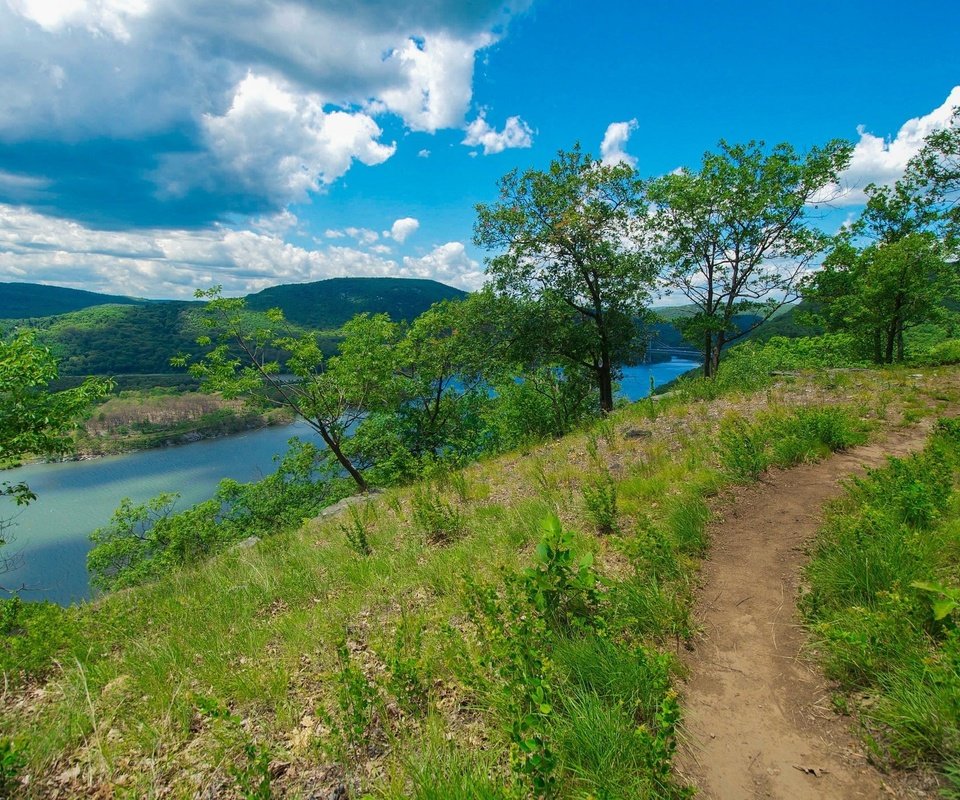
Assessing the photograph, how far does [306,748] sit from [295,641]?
49.6 inches

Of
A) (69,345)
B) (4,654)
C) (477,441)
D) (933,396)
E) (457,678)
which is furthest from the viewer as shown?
(69,345)

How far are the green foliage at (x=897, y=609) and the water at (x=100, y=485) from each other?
145 ft

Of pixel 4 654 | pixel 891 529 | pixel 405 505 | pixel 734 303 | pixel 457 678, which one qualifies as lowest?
pixel 405 505

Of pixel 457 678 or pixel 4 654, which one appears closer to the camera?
pixel 457 678

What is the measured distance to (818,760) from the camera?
8.38ft

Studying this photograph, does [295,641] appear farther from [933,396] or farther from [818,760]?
[933,396]

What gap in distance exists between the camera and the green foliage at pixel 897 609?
243cm

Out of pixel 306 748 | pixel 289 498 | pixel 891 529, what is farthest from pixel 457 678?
pixel 289 498

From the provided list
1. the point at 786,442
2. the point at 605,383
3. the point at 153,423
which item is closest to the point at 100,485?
the point at 153,423

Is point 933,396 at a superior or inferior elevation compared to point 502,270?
inferior

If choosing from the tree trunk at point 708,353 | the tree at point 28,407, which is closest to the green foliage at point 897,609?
the tree at point 28,407

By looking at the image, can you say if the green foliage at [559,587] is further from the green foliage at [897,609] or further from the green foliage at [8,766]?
the green foliage at [8,766]

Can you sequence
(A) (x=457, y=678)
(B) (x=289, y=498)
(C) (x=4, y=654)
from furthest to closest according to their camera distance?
(B) (x=289, y=498) → (C) (x=4, y=654) → (A) (x=457, y=678)

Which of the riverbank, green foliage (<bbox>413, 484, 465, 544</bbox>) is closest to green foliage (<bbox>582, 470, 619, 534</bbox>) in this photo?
green foliage (<bbox>413, 484, 465, 544</bbox>)
